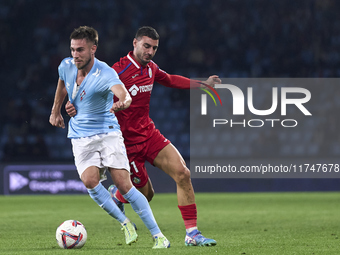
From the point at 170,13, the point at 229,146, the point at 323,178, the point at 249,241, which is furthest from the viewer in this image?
the point at 170,13

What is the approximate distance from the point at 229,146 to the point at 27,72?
5520mm

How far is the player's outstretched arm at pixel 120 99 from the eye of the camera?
4.60m

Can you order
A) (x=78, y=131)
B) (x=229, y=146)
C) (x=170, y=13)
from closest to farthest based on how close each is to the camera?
(x=78, y=131) < (x=229, y=146) < (x=170, y=13)

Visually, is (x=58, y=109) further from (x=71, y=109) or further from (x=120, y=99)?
(x=120, y=99)

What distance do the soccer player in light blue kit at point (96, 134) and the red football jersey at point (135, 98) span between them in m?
0.68

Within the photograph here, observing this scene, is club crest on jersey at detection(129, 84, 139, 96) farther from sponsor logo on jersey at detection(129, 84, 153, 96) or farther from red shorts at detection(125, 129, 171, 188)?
red shorts at detection(125, 129, 171, 188)

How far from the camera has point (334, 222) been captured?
7953mm

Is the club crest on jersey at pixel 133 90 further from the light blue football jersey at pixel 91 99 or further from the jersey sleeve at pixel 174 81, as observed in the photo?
the light blue football jersey at pixel 91 99

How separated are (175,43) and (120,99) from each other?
491 inches

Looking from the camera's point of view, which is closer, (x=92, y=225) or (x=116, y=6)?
(x=92, y=225)

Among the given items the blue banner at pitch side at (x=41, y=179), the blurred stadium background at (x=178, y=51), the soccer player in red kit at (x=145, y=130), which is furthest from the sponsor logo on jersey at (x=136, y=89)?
the blurred stadium background at (x=178, y=51)

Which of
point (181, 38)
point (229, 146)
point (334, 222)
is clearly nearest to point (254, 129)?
point (229, 146)

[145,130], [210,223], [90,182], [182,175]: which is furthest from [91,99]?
[210,223]

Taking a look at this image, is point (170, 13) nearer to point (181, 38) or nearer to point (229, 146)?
point (181, 38)
